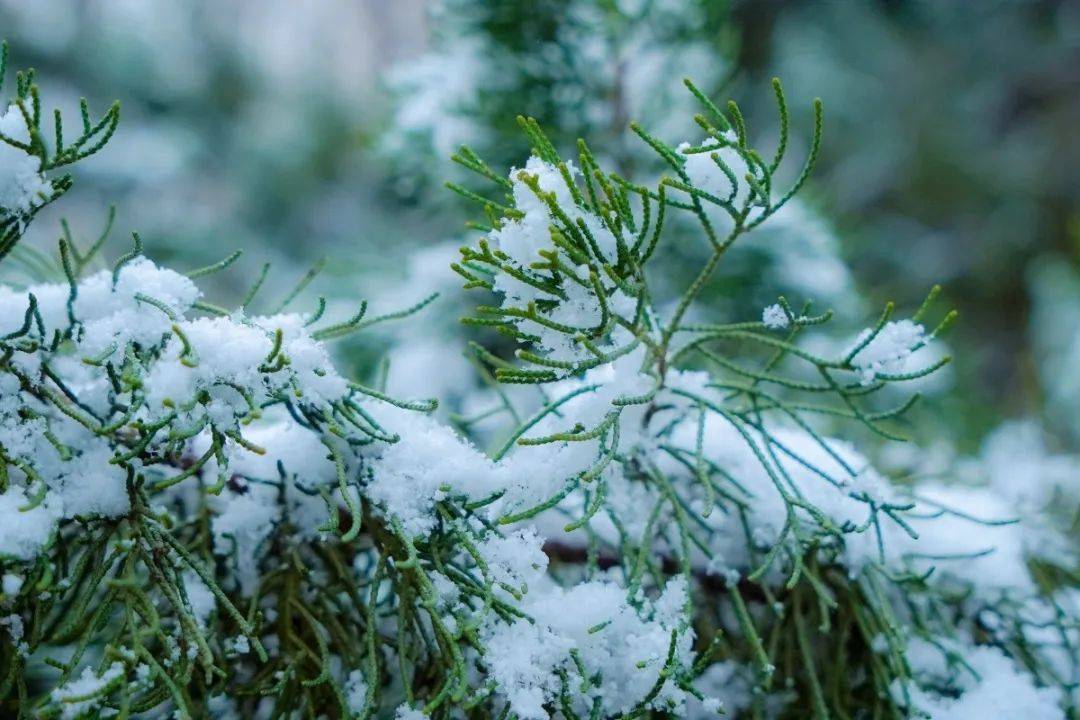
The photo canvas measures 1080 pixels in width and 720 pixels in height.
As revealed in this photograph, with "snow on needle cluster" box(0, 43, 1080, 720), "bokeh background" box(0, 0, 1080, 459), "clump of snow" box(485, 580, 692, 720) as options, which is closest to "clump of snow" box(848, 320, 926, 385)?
"snow on needle cluster" box(0, 43, 1080, 720)

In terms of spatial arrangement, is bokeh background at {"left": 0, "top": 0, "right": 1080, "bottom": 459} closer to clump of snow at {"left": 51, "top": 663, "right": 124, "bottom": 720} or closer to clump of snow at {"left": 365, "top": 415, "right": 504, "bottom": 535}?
clump of snow at {"left": 365, "top": 415, "right": 504, "bottom": 535}

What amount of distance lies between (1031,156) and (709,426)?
583 centimetres

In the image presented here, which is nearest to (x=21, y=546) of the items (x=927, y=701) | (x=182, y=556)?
(x=182, y=556)

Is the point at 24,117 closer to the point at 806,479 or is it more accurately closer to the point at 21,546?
Answer: the point at 21,546

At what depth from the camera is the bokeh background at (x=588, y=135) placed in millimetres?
1668

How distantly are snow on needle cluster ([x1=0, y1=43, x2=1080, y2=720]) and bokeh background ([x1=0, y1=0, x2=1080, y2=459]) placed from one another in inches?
30.4

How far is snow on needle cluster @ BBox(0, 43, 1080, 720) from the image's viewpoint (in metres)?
0.65

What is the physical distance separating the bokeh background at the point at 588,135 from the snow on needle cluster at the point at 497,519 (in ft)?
2.54

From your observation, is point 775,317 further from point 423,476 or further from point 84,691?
point 84,691

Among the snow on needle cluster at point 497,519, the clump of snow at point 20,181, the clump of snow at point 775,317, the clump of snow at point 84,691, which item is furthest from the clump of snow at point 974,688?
the clump of snow at point 20,181

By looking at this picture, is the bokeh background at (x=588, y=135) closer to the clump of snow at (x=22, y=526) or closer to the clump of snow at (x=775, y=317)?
the clump of snow at (x=775, y=317)

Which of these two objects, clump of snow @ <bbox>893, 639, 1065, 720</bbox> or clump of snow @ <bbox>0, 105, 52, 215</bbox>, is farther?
clump of snow @ <bbox>893, 639, 1065, 720</bbox>

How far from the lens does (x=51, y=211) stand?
5.22 meters

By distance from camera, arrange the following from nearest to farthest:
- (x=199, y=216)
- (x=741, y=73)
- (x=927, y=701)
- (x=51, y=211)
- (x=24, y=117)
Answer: (x=24, y=117), (x=927, y=701), (x=741, y=73), (x=199, y=216), (x=51, y=211)
